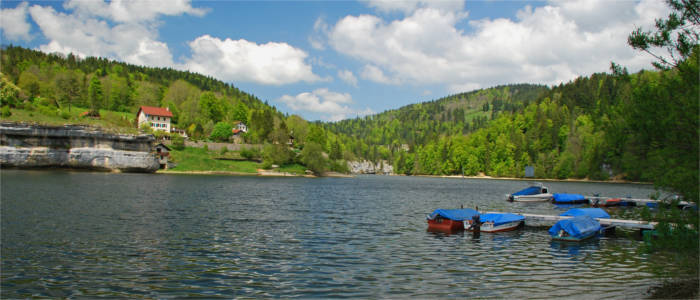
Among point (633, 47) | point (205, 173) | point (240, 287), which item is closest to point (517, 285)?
point (633, 47)

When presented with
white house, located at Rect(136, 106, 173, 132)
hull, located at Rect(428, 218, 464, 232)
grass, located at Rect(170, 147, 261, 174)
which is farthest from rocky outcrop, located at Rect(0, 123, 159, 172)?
hull, located at Rect(428, 218, 464, 232)

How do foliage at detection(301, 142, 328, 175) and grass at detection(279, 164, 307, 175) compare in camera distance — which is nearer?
grass at detection(279, 164, 307, 175)

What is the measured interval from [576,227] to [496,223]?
608cm

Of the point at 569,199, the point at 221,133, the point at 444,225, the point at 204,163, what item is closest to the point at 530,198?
the point at 569,199

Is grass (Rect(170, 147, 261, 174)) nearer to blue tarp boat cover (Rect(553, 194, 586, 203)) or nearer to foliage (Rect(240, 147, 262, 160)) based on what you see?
foliage (Rect(240, 147, 262, 160))

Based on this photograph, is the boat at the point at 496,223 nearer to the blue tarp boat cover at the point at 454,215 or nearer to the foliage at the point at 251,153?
the blue tarp boat cover at the point at 454,215

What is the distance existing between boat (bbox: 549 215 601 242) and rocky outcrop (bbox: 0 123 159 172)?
11297 cm

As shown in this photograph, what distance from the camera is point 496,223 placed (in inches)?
1276

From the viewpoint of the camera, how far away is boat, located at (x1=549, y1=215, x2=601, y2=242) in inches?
1109

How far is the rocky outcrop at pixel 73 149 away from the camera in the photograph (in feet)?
308

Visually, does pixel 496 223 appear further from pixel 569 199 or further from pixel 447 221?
pixel 569 199

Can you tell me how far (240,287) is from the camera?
16094 millimetres

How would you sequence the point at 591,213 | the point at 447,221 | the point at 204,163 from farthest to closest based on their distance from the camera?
the point at 204,163, the point at 591,213, the point at 447,221

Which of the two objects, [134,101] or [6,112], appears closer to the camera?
[6,112]
